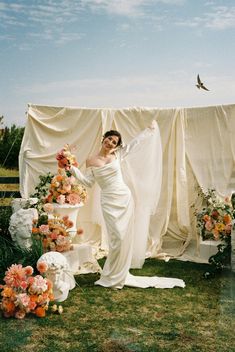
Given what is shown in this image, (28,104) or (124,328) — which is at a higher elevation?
(28,104)

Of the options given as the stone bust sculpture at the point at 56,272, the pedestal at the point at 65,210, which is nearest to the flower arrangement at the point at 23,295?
the stone bust sculpture at the point at 56,272

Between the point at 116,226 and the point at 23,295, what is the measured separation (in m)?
1.50

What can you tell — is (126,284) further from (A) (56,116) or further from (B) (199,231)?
(A) (56,116)

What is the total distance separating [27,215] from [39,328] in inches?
68.3

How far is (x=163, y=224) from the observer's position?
25.1ft

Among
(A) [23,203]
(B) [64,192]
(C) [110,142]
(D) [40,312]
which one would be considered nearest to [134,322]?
(D) [40,312]

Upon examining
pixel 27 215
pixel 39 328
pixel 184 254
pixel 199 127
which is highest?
pixel 199 127

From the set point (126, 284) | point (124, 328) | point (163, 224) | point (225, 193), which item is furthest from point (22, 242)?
point (225, 193)

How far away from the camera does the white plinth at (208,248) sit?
680cm

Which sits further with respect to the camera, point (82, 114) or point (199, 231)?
point (82, 114)

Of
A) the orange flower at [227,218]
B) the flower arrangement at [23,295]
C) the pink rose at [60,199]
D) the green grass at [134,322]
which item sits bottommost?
the green grass at [134,322]

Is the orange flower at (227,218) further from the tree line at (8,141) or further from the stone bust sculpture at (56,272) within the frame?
the tree line at (8,141)

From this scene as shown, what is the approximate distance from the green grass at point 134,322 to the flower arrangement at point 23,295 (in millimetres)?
91

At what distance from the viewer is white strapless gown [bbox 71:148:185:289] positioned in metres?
5.77
